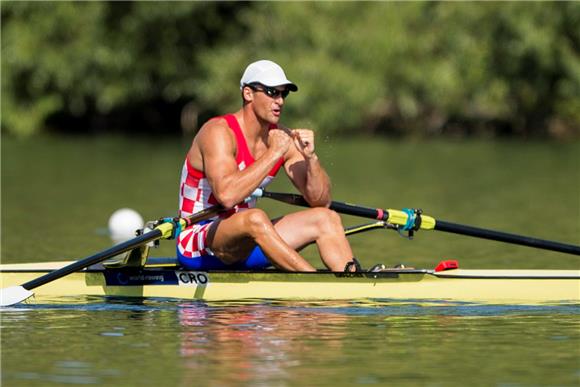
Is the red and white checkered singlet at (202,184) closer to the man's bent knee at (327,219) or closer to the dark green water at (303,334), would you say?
the man's bent knee at (327,219)

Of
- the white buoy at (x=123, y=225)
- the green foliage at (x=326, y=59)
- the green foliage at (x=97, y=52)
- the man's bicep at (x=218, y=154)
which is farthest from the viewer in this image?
the green foliage at (x=97, y=52)

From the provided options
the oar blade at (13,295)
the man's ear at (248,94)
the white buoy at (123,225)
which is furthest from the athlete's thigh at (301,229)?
the white buoy at (123,225)

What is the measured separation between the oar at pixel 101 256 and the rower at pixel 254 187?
17 cm

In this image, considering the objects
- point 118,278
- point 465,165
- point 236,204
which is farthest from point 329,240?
point 465,165

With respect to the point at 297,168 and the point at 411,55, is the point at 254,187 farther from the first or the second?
the point at 411,55

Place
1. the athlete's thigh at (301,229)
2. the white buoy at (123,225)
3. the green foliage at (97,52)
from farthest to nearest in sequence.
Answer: the green foliage at (97,52), the white buoy at (123,225), the athlete's thigh at (301,229)

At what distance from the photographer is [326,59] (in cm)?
3538

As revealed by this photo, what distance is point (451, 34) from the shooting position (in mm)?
36406

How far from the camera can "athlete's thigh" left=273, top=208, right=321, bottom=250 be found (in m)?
10.5

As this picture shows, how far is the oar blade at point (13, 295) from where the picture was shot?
1025cm

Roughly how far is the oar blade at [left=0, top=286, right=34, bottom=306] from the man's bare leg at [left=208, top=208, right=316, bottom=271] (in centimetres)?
136

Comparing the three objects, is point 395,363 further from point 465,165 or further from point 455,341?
point 465,165

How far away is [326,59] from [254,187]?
84.1ft

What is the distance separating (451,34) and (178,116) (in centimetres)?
1164
